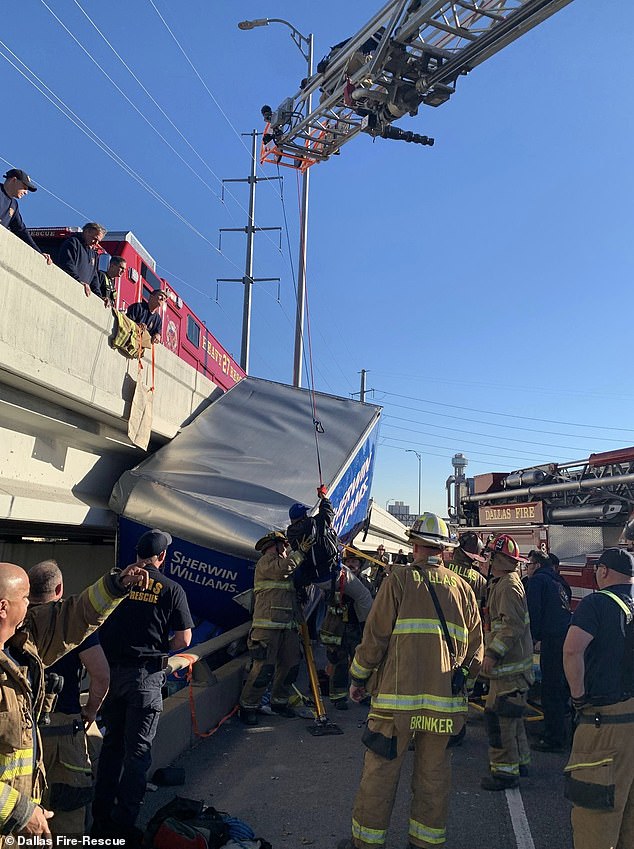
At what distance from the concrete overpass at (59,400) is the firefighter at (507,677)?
14.2ft

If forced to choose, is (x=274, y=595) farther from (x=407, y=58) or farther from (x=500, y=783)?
(x=407, y=58)

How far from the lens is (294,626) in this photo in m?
6.55

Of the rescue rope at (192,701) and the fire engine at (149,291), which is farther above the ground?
the fire engine at (149,291)

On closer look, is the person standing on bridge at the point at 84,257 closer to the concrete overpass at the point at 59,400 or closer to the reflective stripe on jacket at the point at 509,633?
the concrete overpass at the point at 59,400

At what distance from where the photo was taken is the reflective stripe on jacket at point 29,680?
2.16 m

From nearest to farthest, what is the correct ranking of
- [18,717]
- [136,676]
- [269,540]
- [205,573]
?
[18,717]
[136,676]
[269,540]
[205,573]

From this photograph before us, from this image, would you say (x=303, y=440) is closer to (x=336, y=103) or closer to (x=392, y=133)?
(x=392, y=133)

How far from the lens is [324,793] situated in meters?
4.66

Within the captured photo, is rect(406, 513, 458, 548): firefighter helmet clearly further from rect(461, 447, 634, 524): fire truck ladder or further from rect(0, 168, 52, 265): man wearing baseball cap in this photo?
rect(461, 447, 634, 524): fire truck ladder

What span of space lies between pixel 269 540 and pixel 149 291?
20.5 feet

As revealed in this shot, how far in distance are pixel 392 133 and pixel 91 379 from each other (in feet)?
21.3

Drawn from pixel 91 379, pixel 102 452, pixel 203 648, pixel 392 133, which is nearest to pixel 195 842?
pixel 203 648

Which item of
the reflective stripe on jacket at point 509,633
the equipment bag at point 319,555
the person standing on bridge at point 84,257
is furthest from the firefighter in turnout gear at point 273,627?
the person standing on bridge at point 84,257

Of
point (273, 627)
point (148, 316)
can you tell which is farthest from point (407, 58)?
point (273, 627)
